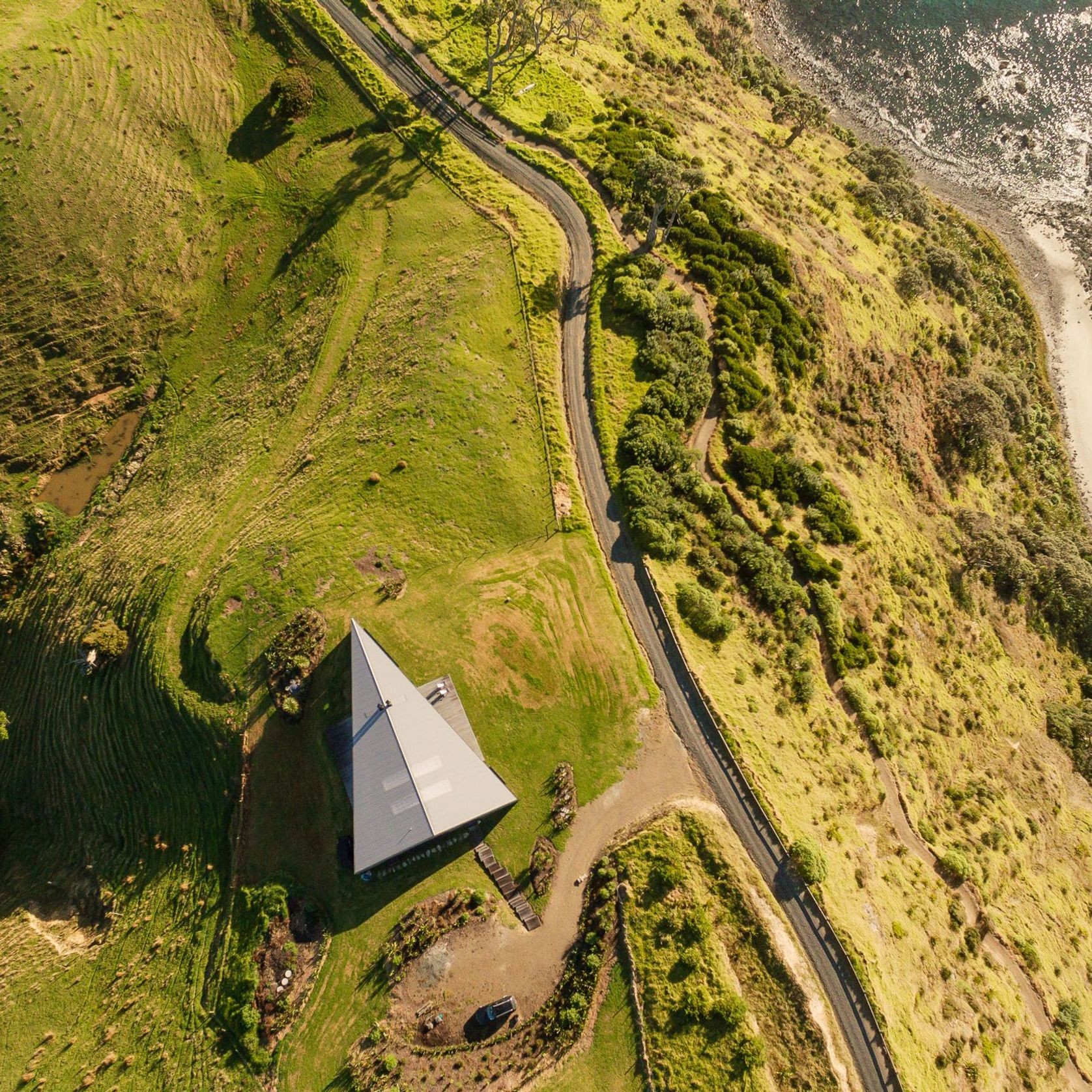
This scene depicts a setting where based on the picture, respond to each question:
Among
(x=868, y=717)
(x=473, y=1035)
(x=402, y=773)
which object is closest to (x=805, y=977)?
(x=868, y=717)

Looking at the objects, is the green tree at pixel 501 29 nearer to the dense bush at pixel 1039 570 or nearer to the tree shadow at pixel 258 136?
the tree shadow at pixel 258 136

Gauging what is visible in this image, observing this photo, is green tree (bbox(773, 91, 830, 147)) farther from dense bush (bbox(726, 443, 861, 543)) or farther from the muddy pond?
the muddy pond

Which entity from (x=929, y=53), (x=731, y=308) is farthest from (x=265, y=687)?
(x=929, y=53)

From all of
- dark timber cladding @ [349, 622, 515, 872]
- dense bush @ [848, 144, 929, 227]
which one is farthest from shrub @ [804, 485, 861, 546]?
dense bush @ [848, 144, 929, 227]

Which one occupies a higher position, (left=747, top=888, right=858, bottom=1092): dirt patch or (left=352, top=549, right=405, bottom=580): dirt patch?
(left=352, top=549, right=405, bottom=580): dirt patch

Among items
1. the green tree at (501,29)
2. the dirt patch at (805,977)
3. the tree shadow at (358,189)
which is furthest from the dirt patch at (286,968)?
the green tree at (501,29)

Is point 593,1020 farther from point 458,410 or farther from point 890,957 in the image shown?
point 458,410
